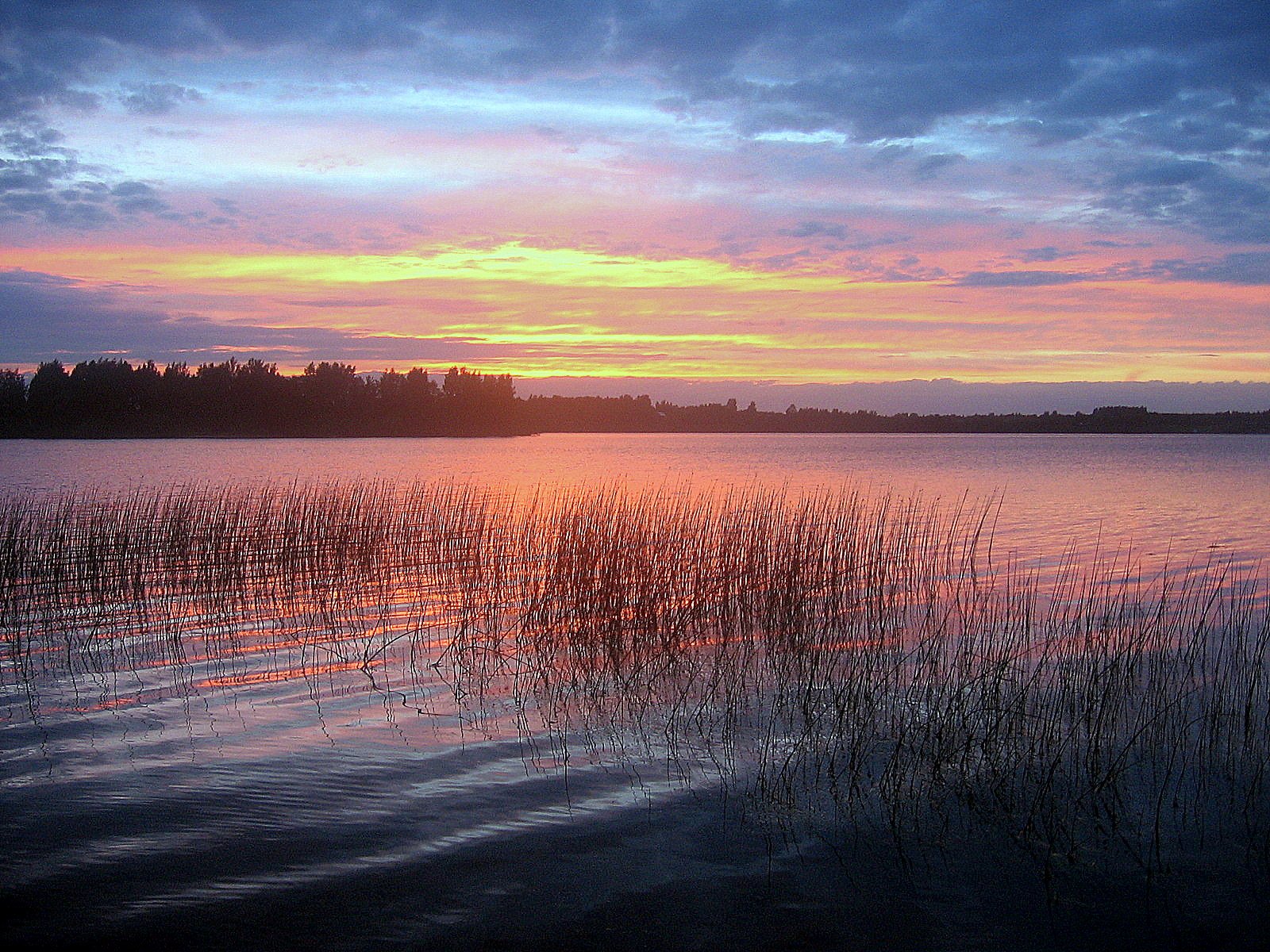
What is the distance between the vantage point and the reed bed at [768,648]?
15.8 ft

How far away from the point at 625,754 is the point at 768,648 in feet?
9.28

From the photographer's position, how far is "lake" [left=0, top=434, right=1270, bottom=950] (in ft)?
12.0

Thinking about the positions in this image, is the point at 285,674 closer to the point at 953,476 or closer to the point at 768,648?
the point at 768,648

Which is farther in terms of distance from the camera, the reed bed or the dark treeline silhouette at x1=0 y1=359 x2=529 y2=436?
the dark treeline silhouette at x1=0 y1=359 x2=529 y2=436

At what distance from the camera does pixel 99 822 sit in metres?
4.32

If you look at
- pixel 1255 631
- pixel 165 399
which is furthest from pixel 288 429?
pixel 1255 631

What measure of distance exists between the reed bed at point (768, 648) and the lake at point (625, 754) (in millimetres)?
41

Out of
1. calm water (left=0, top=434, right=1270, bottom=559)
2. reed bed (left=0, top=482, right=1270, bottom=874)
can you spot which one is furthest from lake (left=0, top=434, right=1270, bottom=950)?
calm water (left=0, top=434, right=1270, bottom=559)

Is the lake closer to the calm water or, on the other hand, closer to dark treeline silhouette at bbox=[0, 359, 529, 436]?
the calm water

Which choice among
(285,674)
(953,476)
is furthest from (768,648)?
(953,476)

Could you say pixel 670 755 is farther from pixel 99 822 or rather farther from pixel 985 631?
pixel 985 631

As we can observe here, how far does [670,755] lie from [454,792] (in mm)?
1284

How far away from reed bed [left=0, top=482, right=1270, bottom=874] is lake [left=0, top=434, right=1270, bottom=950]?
0.14 ft

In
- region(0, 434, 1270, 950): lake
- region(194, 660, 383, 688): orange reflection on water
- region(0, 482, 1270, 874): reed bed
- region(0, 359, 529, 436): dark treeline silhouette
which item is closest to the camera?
region(0, 434, 1270, 950): lake
